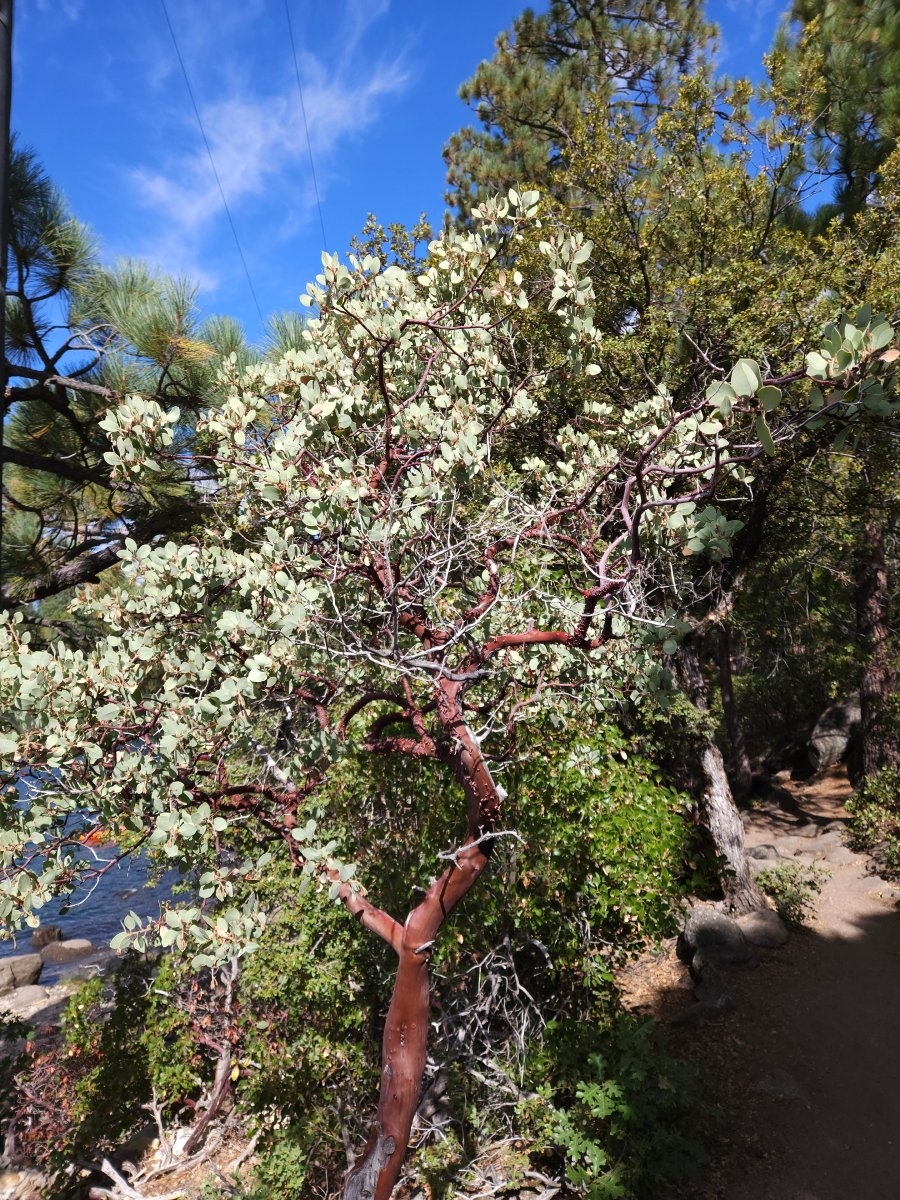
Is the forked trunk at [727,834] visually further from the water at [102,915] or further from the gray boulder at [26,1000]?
the gray boulder at [26,1000]

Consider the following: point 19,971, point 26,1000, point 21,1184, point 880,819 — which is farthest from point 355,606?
point 19,971

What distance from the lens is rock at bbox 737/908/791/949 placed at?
6547 millimetres

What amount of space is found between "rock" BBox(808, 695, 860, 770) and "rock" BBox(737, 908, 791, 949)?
27.7 ft

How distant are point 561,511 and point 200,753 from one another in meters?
1.43

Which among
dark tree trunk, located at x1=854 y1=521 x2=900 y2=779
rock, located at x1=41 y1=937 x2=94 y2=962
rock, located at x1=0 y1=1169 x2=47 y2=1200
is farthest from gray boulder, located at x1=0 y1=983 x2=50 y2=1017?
dark tree trunk, located at x1=854 y1=521 x2=900 y2=779

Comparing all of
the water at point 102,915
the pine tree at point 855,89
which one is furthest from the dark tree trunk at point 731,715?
the water at point 102,915

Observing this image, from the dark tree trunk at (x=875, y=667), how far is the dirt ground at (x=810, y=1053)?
235 centimetres

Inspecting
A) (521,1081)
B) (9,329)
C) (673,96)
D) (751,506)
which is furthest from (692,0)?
(521,1081)

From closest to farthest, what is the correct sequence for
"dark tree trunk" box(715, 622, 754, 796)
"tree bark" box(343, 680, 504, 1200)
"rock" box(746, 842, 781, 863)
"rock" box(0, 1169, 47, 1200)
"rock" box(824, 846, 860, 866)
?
1. "tree bark" box(343, 680, 504, 1200)
2. "rock" box(0, 1169, 47, 1200)
3. "rock" box(824, 846, 860, 866)
4. "rock" box(746, 842, 781, 863)
5. "dark tree trunk" box(715, 622, 754, 796)

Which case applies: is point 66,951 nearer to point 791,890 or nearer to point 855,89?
point 791,890

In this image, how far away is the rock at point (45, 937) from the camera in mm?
13276

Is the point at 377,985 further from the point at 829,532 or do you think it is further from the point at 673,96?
the point at 673,96

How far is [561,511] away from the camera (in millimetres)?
2422

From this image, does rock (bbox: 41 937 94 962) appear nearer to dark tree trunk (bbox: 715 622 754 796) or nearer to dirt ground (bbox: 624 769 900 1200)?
dirt ground (bbox: 624 769 900 1200)
